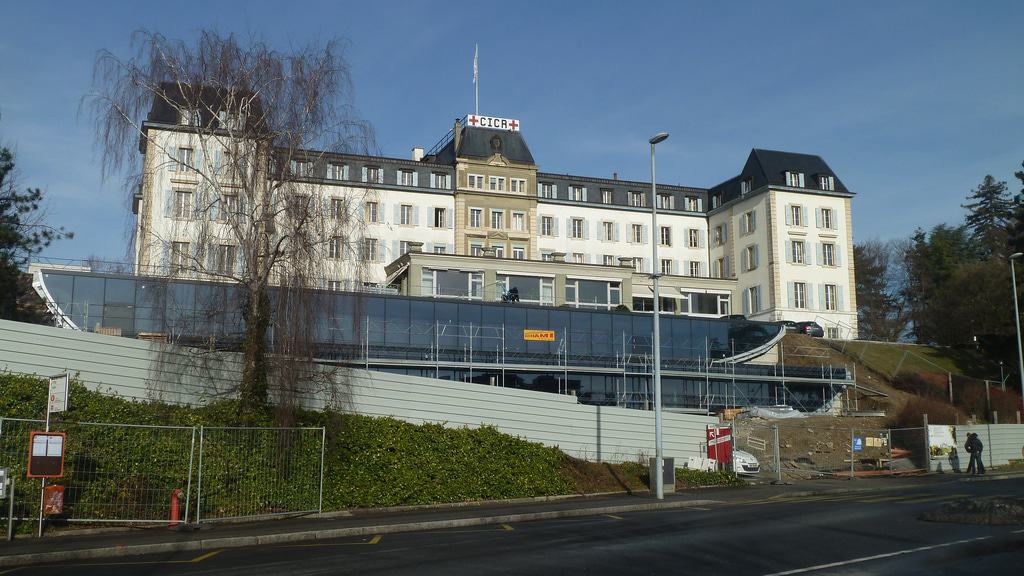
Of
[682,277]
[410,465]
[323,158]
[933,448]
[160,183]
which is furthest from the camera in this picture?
[682,277]

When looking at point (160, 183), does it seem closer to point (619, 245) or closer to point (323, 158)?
point (323, 158)

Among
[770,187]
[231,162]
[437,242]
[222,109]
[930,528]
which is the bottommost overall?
[930,528]

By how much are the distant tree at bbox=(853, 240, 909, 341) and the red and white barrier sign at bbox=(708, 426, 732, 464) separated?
6008 centimetres

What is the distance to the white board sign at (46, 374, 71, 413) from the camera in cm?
1573

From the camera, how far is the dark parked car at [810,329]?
60594 mm

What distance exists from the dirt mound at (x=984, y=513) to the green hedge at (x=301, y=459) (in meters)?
10.9

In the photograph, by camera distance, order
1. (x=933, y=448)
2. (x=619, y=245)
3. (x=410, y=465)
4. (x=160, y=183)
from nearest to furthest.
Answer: (x=160, y=183), (x=410, y=465), (x=933, y=448), (x=619, y=245)

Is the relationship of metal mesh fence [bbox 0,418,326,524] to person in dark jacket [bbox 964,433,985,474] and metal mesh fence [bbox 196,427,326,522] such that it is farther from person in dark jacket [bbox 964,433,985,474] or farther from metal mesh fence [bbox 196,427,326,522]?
person in dark jacket [bbox 964,433,985,474]

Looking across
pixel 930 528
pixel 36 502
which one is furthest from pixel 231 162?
pixel 930 528

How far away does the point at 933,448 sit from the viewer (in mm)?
33406

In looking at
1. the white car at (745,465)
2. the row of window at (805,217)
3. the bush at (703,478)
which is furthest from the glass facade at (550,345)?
the row of window at (805,217)

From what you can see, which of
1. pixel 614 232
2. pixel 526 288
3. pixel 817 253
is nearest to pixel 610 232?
pixel 614 232

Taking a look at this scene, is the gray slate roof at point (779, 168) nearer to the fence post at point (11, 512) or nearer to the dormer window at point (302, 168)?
the dormer window at point (302, 168)

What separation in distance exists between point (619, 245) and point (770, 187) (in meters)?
13.1
